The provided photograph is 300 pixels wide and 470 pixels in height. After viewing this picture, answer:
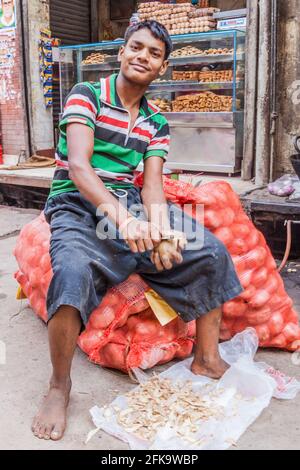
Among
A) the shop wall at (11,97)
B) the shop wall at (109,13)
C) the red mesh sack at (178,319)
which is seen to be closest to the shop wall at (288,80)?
the red mesh sack at (178,319)

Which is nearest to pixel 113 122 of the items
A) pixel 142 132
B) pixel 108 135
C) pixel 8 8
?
pixel 108 135

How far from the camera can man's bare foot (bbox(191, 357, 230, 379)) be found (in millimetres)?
2447

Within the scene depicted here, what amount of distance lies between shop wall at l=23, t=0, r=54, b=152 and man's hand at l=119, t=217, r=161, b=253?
567 cm

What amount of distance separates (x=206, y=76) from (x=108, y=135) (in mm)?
4081

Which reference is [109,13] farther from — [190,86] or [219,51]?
[219,51]

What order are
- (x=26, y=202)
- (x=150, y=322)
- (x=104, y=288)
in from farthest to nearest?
(x=26, y=202) → (x=150, y=322) → (x=104, y=288)

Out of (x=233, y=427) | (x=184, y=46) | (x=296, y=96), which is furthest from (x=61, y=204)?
(x=184, y=46)

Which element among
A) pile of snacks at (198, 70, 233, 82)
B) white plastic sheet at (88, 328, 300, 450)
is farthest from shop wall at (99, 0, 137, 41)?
white plastic sheet at (88, 328, 300, 450)

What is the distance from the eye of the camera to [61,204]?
2.54 m

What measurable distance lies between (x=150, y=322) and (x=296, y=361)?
813 millimetres

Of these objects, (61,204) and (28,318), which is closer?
(61,204)

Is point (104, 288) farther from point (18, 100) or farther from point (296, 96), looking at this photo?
point (18, 100)

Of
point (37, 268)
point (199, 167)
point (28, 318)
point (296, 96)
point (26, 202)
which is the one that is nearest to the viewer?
point (37, 268)

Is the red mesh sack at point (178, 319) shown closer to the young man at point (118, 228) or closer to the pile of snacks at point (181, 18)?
the young man at point (118, 228)
